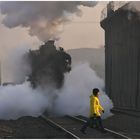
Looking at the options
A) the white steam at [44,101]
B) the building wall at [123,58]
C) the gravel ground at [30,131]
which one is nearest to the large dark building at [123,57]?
the building wall at [123,58]

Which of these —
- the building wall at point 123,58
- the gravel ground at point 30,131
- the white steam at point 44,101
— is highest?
the building wall at point 123,58

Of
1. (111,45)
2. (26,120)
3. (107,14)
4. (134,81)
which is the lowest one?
(26,120)

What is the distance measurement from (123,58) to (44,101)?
26.2ft

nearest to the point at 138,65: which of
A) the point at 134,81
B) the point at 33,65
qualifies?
the point at 134,81

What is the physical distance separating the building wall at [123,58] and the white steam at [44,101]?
282cm

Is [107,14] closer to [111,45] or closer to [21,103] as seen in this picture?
[111,45]

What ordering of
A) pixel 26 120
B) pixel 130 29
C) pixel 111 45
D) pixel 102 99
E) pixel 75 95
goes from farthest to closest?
1. pixel 111 45
2. pixel 130 29
3. pixel 75 95
4. pixel 102 99
5. pixel 26 120

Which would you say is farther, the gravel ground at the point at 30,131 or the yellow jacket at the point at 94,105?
the gravel ground at the point at 30,131

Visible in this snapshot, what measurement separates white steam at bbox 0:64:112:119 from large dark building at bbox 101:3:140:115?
2.79 meters

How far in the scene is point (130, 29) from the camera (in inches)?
1150

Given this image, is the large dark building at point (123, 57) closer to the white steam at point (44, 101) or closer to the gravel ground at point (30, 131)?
the white steam at point (44, 101)

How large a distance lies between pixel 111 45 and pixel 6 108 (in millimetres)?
13860

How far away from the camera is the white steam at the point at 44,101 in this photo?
23.5m

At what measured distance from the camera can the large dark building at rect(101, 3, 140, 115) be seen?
28283mm
